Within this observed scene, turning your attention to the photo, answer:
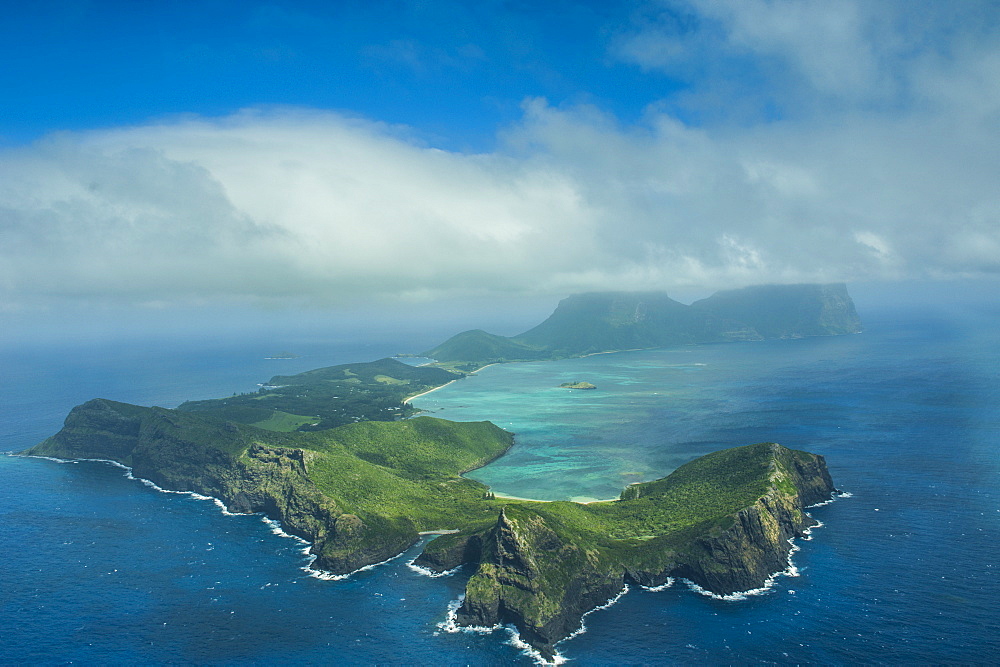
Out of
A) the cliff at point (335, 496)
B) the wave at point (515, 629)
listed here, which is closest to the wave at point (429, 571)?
the cliff at point (335, 496)

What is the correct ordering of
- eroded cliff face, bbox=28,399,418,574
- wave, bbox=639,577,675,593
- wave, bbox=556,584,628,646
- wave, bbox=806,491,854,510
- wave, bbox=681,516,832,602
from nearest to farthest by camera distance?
wave, bbox=556,584,628,646 → wave, bbox=681,516,832,602 → wave, bbox=639,577,675,593 → eroded cliff face, bbox=28,399,418,574 → wave, bbox=806,491,854,510

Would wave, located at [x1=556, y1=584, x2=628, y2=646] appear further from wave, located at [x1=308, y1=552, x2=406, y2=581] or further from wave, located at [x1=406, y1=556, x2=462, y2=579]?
wave, located at [x1=308, y1=552, x2=406, y2=581]

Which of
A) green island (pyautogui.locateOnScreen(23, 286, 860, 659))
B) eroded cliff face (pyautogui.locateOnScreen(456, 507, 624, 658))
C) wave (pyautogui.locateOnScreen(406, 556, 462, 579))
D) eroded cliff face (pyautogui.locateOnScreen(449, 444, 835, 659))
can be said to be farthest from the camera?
wave (pyautogui.locateOnScreen(406, 556, 462, 579))

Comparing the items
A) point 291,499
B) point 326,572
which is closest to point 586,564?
point 326,572

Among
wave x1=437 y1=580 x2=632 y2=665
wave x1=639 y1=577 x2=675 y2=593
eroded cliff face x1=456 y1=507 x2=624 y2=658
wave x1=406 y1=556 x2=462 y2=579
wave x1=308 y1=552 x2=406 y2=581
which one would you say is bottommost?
wave x1=437 y1=580 x2=632 y2=665

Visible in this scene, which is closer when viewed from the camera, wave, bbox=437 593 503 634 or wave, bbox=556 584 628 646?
wave, bbox=556 584 628 646

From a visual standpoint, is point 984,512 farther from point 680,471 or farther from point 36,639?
point 36,639

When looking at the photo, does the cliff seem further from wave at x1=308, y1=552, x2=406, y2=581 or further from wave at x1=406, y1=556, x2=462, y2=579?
wave at x1=406, y1=556, x2=462, y2=579

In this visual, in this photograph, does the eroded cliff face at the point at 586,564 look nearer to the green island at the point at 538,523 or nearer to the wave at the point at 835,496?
the green island at the point at 538,523

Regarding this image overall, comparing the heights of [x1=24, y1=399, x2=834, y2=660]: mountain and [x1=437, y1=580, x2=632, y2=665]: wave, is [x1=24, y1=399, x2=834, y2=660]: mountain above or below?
above

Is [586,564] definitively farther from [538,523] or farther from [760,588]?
[760,588]

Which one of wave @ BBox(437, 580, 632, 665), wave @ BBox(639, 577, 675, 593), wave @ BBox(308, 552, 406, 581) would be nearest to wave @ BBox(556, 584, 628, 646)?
wave @ BBox(437, 580, 632, 665)

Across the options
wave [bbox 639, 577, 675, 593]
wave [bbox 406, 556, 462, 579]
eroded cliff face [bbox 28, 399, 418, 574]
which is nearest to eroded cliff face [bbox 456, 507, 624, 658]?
wave [bbox 639, 577, 675, 593]
